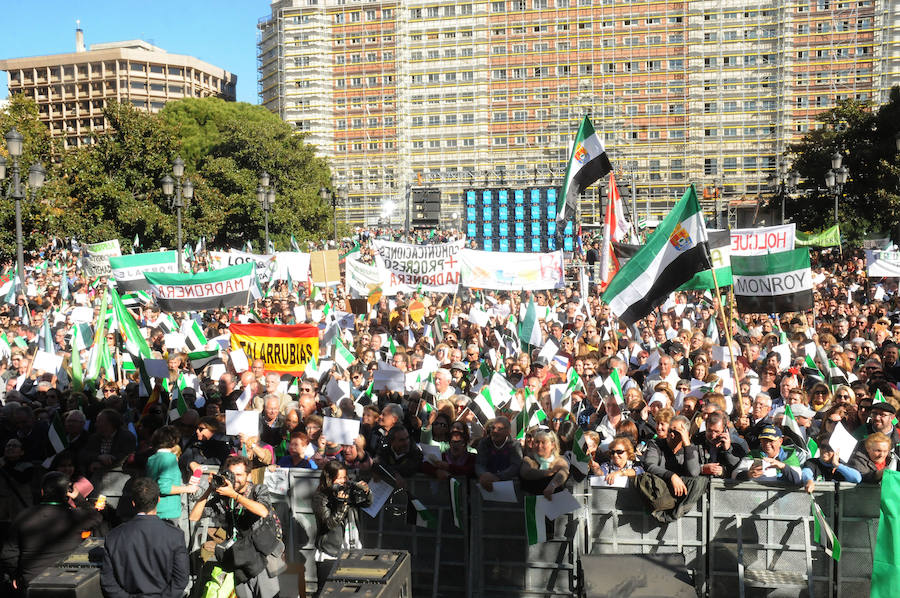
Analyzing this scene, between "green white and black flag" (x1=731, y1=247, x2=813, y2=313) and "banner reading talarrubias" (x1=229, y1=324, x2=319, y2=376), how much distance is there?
224 inches

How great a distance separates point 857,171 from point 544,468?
40614 millimetres

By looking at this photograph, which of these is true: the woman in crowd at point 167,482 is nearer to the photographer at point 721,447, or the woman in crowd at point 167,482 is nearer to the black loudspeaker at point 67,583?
the black loudspeaker at point 67,583

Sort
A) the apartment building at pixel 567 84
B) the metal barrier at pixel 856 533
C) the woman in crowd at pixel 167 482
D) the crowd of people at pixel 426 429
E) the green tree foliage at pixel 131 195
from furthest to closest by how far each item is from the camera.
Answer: the apartment building at pixel 567 84, the green tree foliage at pixel 131 195, the woman in crowd at pixel 167 482, the metal barrier at pixel 856 533, the crowd of people at pixel 426 429

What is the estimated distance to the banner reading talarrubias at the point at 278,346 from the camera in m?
10.9

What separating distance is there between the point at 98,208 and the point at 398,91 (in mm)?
59427

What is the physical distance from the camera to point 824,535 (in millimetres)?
6145

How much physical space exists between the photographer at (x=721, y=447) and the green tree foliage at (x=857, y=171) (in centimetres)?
3344

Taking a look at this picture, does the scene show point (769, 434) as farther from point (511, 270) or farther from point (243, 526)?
point (511, 270)

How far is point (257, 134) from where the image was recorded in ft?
165

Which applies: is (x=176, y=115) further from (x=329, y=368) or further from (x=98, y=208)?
(x=329, y=368)

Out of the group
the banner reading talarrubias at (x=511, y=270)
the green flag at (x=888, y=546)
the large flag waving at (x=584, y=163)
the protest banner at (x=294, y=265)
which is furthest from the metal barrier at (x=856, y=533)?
the protest banner at (x=294, y=265)

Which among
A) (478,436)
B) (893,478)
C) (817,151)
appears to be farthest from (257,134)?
(893,478)

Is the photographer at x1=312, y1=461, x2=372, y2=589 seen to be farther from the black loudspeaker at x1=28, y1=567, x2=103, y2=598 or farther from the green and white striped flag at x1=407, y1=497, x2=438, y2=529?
the black loudspeaker at x1=28, y1=567, x2=103, y2=598

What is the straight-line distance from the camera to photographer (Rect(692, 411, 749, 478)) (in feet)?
22.6
